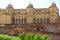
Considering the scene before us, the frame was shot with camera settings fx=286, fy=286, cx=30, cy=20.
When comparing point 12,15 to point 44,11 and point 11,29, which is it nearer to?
point 44,11

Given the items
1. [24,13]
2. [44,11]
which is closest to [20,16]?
[24,13]

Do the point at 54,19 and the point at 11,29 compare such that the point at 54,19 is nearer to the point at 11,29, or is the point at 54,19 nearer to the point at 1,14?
the point at 1,14

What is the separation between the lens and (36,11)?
1688 inches

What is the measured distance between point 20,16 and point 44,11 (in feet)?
12.9

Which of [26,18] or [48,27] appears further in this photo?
[26,18]

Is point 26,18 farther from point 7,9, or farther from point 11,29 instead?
point 11,29

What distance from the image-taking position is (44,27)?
86.5ft

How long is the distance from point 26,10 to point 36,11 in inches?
61.4

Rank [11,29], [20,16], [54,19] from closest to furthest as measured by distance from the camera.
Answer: [11,29], [54,19], [20,16]

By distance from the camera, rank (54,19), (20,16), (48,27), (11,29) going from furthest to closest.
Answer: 1. (20,16)
2. (54,19)
3. (48,27)
4. (11,29)

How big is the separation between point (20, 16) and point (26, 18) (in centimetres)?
128

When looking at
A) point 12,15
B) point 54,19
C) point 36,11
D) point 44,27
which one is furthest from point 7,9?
point 44,27

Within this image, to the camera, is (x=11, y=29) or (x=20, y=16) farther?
(x=20, y=16)

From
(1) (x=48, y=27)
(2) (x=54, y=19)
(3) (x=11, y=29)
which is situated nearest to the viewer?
(3) (x=11, y=29)
